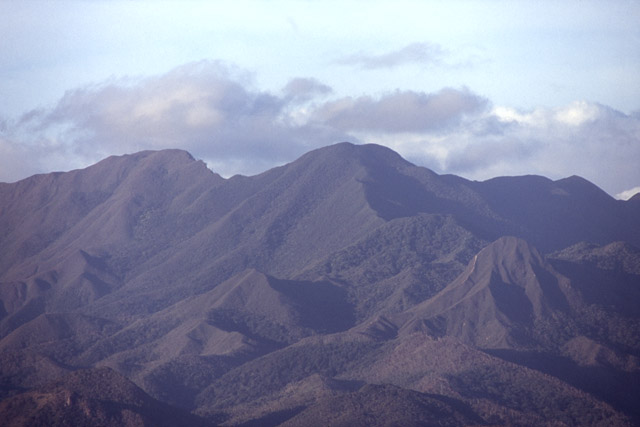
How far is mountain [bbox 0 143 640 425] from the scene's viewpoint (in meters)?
98.8

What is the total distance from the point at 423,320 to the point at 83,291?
70223 millimetres

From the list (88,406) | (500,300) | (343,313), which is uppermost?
(500,300)

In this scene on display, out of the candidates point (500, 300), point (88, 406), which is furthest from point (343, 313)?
point (88, 406)

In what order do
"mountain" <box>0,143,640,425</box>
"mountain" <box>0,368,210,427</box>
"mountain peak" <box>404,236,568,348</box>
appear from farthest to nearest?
1. "mountain peak" <box>404,236,568,348</box>
2. "mountain" <box>0,143,640,425</box>
3. "mountain" <box>0,368,210,427</box>

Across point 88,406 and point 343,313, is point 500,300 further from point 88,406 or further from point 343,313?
point 88,406

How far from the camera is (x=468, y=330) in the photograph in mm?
131250

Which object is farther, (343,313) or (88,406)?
(343,313)

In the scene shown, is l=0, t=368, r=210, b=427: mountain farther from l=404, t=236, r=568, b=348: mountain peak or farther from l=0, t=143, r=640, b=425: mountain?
l=404, t=236, r=568, b=348: mountain peak

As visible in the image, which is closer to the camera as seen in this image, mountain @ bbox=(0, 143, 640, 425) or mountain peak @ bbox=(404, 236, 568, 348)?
mountain @ bbox=(0, 143, 640, 425)

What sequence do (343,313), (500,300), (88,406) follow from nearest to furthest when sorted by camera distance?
(88,406) < (500,300) < (343,313)

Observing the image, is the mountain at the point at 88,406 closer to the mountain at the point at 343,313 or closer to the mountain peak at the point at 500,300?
the mountain at the point at 343,313

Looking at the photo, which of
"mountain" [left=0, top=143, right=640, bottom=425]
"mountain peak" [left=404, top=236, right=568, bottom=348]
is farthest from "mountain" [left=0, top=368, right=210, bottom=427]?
"mountain peak" [left=404, top=236, right=568, bottom=348]

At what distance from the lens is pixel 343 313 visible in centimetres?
15188

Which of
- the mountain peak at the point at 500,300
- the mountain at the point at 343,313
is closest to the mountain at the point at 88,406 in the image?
the mountain at the point at 343,313
